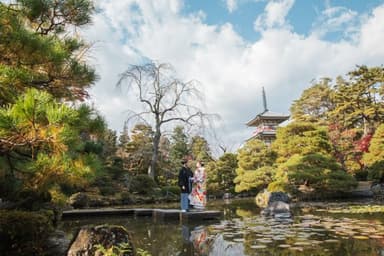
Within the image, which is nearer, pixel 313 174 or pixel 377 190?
pixel 313 174

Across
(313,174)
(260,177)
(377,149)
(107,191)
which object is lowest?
(107,191)

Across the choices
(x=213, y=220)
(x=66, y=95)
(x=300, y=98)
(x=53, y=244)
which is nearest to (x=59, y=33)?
(x=66, y=95)

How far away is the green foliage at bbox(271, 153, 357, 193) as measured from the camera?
1305cm

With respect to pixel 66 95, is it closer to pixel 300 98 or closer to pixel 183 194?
pixel 183 194

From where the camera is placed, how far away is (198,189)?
6.97 metres

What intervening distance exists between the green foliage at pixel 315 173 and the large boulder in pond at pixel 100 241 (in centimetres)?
1178

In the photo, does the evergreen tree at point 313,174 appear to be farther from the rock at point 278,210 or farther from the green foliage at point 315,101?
the green foliage at point 315,101

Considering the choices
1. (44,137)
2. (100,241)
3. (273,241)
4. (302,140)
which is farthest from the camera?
(302,140)

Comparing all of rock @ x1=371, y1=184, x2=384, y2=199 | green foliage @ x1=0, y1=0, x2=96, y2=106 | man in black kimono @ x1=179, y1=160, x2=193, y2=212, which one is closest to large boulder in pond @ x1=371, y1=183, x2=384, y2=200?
rock @ x1=371, y1=184, x2=384, y2=199

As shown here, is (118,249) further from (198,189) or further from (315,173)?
(315,173)

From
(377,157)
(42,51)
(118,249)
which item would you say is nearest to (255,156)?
(377,157)

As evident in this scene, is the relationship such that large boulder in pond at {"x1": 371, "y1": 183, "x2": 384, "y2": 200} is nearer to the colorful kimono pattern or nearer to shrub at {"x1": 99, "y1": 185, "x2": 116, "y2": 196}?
the colorful kimono pattern

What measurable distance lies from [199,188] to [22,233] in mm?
4352

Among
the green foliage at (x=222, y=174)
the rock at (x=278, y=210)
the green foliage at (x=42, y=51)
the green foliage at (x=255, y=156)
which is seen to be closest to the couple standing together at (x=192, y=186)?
the rock at (x=278, y=210)
